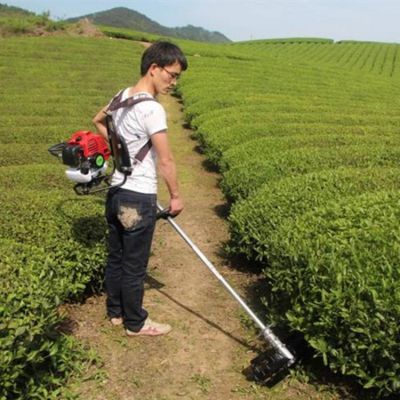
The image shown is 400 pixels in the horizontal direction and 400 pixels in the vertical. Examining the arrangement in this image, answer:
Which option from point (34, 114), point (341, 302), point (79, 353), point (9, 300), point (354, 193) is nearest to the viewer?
point (9, 300)

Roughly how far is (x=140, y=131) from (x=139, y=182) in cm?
43

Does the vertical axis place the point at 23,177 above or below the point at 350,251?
below

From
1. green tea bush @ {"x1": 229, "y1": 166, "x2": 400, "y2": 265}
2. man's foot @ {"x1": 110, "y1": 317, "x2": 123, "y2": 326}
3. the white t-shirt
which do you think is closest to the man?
the white t-shirt

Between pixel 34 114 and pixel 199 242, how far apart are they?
8614 mm

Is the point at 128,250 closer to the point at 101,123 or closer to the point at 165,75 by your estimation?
the point at 101,123

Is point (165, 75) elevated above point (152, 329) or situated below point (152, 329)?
above

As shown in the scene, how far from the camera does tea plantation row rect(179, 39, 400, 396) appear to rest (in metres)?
3.72

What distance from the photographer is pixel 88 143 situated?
4.09m

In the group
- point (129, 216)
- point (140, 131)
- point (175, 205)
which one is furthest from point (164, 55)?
point (129, 216)

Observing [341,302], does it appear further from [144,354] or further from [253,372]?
[144,354]

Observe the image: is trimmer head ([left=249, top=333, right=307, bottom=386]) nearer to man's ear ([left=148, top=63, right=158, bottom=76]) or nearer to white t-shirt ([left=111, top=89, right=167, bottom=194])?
white t-shirt ([left=111, top=89, right=167, bottom=194])

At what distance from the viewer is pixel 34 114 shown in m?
13.9

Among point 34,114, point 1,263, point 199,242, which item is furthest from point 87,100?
point 1,263

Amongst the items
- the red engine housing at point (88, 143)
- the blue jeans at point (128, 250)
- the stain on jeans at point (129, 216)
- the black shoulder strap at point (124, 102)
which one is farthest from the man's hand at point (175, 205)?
the black shoulder strap at point (124, 102)
